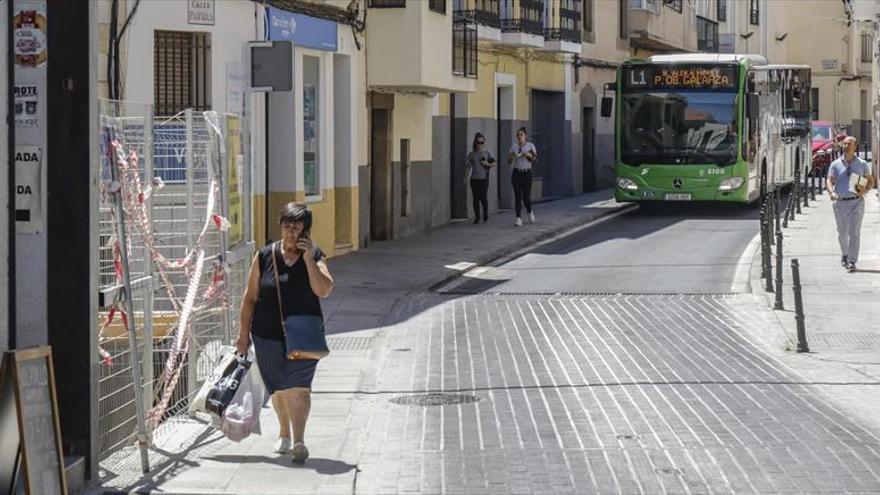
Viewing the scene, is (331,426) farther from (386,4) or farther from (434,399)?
(386,4)

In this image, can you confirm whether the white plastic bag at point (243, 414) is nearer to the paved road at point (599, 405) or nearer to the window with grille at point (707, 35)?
the paved road at point (599, 405)

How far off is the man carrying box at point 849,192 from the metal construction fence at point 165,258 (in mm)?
10906

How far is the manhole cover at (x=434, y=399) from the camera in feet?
40.1

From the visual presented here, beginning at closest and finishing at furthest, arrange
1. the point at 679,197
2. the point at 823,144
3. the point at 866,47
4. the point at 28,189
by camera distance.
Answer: the point at 28,189 < the point at 679,197 < the point at 823,144 < the point at 866,47

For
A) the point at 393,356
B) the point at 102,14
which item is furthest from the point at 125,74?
the point at 393,356

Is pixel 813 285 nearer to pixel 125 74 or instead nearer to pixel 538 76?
pixel 125 74

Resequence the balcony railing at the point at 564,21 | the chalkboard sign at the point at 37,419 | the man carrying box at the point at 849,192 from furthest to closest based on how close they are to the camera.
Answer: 1. the balcony railing at the point at 564,21
2. the man carrying box at the point at 849,192
3. the chalkboard sign at the point at 37,419

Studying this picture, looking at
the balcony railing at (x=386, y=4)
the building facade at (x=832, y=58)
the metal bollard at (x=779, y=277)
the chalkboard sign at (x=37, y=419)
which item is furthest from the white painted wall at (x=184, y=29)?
the building facade at (x=832, y=58)

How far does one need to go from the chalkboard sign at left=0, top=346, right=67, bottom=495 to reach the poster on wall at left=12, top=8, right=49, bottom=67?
1.59 m

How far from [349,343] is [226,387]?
5890 millimetres

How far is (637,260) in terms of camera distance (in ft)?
80.5

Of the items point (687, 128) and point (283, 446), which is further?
point (687, 128)

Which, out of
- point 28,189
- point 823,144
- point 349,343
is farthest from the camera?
point 823,144

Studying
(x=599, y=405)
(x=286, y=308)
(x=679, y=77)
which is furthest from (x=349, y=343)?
(x=679, y=77)
